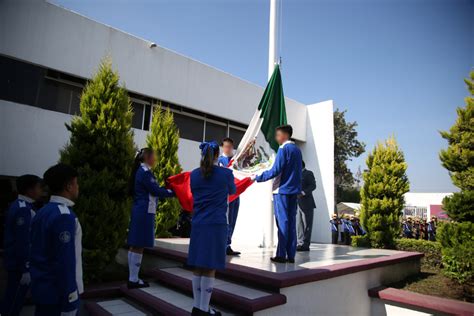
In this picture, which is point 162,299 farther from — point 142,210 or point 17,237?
point 17,237

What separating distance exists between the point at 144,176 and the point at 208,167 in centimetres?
153

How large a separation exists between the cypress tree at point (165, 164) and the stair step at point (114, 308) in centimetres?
372

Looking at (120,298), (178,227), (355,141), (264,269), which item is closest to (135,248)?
(120,298)

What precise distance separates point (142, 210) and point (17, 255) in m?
1.61

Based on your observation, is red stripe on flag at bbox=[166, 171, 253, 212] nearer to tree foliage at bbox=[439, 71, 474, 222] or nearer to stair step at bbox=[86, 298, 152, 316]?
stair step at bbox=[86, 298, 152, 316]

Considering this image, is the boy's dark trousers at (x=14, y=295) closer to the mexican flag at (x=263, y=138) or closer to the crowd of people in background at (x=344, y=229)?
the mexican flag at (x=263, y=138)

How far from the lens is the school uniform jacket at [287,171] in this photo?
5.12m

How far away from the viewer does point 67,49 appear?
8.42 meters

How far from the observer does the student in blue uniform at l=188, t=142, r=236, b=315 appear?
133 inches

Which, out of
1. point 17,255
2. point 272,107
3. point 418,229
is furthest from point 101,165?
point 418,229

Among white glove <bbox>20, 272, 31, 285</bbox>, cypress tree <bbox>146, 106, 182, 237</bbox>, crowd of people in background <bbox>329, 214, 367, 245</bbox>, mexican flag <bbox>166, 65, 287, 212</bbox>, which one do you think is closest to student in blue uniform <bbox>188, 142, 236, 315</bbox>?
white glove <bbox>20, 272, 31, 285</bbox>

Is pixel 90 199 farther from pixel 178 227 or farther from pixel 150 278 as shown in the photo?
pixel 178 227

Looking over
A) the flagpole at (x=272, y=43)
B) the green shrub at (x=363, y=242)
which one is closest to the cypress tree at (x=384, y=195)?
the green shrub at (x=363, y=242)

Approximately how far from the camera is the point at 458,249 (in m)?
5.61
